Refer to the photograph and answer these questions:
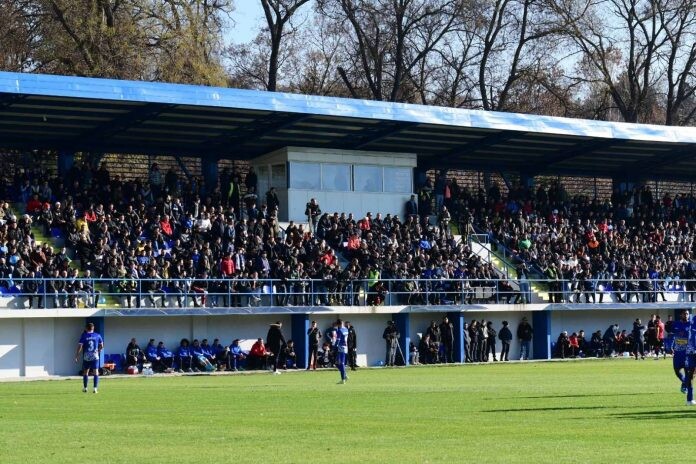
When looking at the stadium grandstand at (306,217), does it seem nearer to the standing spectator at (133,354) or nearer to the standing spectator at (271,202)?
the standing spectator at (271,202)

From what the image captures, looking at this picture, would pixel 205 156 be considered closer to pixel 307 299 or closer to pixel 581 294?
pixel 307 299

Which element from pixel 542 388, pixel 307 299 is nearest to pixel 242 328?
pixel 307 299

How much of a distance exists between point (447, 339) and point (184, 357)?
33.4ft

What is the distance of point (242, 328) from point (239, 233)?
3.34 m

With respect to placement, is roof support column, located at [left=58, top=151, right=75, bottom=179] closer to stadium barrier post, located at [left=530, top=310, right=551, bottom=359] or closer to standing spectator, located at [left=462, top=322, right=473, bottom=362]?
standing spectator, located at [left=462, top=322, right=473, bottom=362]

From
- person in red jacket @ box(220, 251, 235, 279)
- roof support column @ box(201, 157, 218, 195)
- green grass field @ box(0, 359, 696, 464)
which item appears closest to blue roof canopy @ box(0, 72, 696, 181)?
roof support column @ box(201, 157, 218, 195)

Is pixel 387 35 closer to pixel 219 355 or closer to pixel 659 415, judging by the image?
pixel 219 355

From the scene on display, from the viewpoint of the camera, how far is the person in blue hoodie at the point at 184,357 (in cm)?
4241

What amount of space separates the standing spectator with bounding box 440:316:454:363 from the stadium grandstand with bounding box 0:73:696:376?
306 millimetres

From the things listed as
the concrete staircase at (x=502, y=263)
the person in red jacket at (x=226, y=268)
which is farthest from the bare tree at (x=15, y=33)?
the concrete staircase at (x=502, y=263)

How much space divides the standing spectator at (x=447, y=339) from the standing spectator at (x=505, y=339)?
2.33 metres

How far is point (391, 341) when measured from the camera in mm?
46906

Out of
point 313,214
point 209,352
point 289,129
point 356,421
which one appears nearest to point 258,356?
point 209,352

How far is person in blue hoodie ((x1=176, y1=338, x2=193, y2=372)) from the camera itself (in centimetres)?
4241
